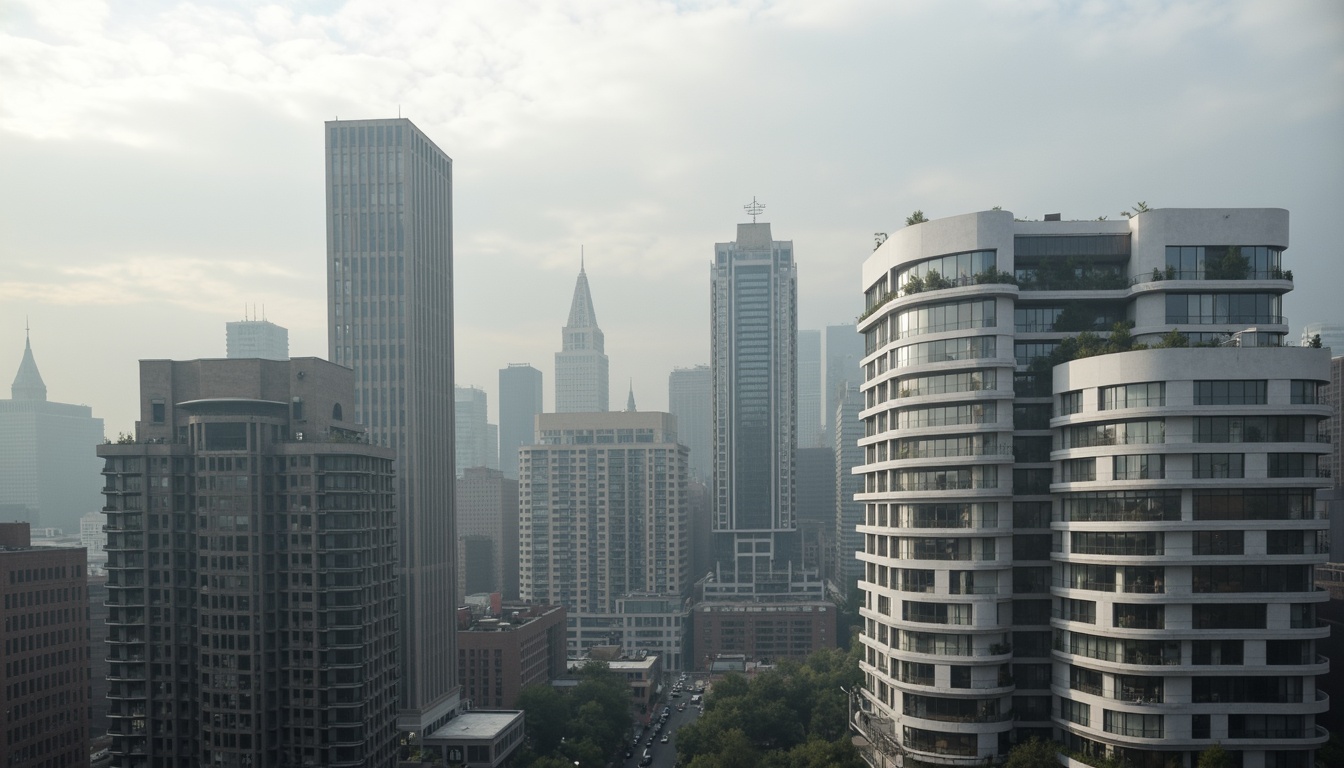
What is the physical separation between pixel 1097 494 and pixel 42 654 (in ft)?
339

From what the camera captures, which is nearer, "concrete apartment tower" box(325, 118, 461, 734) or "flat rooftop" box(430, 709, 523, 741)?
"flat rooftop" box(430, 709, 523, 741)

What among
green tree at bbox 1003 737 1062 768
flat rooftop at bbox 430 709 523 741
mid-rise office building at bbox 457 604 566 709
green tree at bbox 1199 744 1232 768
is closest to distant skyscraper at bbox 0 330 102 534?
mid-rise office building at bbox 457 604 566 709

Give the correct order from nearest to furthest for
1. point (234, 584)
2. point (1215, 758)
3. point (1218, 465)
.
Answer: point (1215, 758) < point (1218, 465) < point (234, 584)

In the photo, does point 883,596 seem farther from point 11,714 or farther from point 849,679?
point 11,714

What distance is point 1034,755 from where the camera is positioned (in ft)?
200

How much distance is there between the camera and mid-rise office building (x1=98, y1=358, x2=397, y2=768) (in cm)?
8594

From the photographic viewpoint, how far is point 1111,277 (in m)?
66.9

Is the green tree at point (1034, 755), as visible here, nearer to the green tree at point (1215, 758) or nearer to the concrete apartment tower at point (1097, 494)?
the concrete apartment tower at point (1097, 494)

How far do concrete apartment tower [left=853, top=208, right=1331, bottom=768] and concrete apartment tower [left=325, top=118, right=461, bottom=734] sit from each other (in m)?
65.2

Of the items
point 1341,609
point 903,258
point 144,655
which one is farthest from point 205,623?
point 1341,609

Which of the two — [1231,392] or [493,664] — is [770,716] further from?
[1231,392]

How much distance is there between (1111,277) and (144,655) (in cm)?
8760

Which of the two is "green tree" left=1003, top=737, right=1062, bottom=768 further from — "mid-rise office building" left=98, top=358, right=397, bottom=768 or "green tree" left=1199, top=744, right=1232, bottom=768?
"mid-rise office building" left=98, top=358, right=397, bottom=768

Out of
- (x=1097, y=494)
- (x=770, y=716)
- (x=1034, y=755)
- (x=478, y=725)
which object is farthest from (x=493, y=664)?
(x=1097, y=494)
